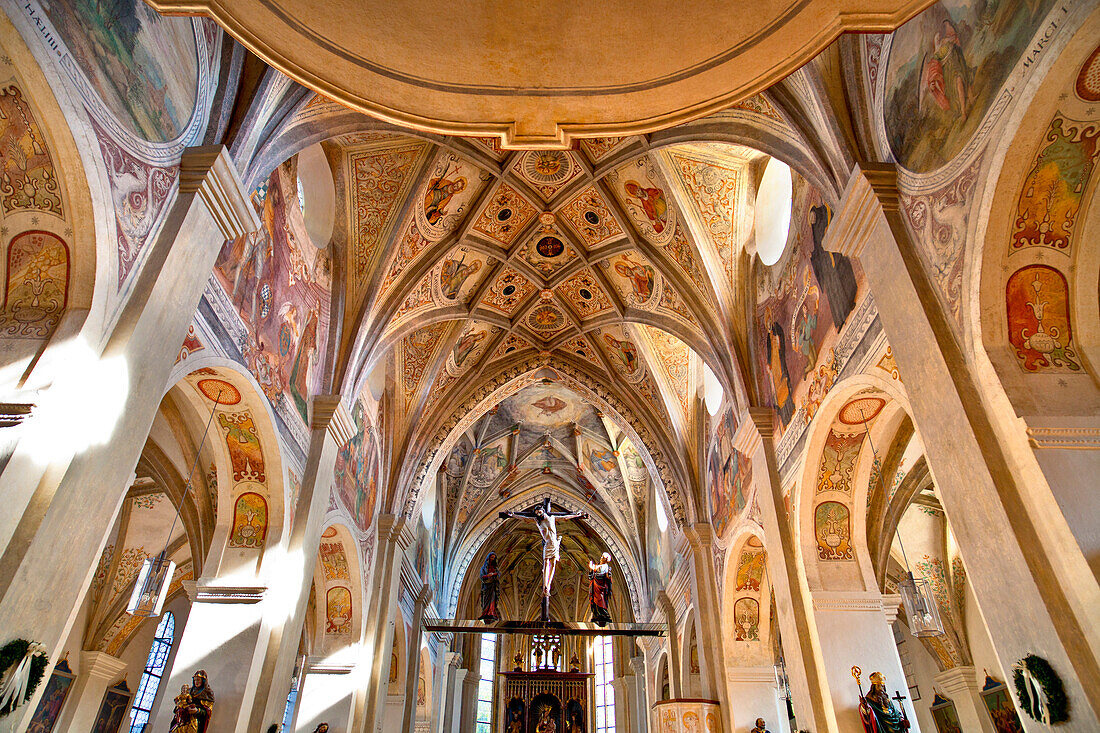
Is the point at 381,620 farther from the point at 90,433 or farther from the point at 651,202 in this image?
the point at 90,433

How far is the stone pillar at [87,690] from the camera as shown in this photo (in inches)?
538

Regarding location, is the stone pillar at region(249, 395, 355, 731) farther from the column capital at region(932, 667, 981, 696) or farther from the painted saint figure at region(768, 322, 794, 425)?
the column capital at region(932, 667, 981, 696)

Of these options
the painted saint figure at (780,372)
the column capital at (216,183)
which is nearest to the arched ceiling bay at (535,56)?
the column capital at (216,183)

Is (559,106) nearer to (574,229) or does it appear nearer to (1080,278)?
(1080,278)

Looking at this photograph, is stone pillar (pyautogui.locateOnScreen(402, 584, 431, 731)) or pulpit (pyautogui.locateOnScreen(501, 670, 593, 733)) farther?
pulpit (pyautogui.locateOnScreen(501, 670, 593, 733))

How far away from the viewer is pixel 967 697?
14180 millimetres

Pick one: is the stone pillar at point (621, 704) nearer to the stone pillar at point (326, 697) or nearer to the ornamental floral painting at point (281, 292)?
the stone pillar at point (326, 697)

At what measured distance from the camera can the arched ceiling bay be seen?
4906 millimetres

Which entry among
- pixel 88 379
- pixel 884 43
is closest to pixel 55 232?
pixel 88 379

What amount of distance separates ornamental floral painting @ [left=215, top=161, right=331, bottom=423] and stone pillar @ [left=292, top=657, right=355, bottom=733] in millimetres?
5018

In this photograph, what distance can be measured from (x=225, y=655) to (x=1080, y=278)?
9.46m

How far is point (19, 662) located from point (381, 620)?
32.1ft

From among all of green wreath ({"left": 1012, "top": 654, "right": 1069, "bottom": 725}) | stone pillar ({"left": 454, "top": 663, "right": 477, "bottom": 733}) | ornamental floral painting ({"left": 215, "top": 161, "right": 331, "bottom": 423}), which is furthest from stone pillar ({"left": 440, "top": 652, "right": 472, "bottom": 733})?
green wreath ({"left": 1012, "top": 654, "right": 1069, "bottom": 725})

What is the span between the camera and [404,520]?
15148 mm
